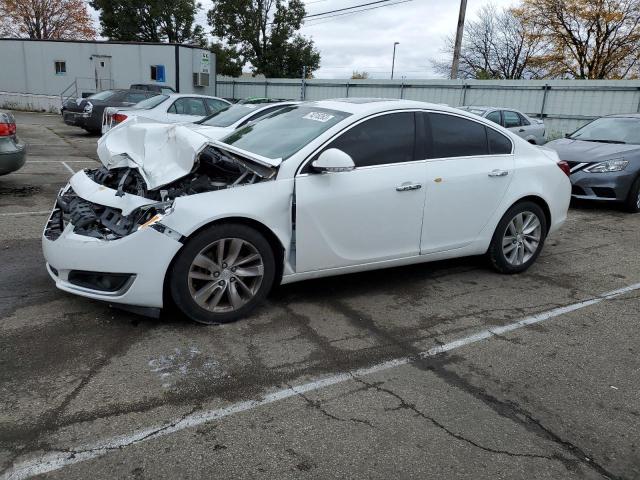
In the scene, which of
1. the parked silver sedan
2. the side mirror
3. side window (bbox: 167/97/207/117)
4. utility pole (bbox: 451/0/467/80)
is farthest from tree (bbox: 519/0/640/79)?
the side mirror

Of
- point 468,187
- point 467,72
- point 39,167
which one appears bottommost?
point 39,167

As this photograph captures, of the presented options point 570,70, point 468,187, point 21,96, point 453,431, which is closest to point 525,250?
point 468,187

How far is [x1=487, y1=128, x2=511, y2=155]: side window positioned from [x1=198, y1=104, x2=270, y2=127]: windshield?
194 inches

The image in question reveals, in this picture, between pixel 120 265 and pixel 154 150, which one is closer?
pixel 120 265

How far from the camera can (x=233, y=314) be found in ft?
13.0

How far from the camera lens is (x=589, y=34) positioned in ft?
114

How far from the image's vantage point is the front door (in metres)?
4.11

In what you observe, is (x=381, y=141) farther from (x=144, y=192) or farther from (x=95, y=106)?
(x=95, y=106)

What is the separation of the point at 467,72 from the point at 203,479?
44.3m

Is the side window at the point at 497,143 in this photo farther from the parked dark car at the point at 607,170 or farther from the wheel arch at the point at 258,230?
the parked dark car at the point at 607,170

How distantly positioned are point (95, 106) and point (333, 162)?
14.5 m

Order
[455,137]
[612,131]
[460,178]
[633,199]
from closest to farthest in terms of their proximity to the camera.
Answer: [460,178]
[455,137]
[633,199]
[612,131]

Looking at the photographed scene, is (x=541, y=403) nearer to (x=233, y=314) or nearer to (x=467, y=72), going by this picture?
(x=233, y=314)

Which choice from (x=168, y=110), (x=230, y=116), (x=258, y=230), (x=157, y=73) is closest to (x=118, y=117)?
(x=168, y=110)
